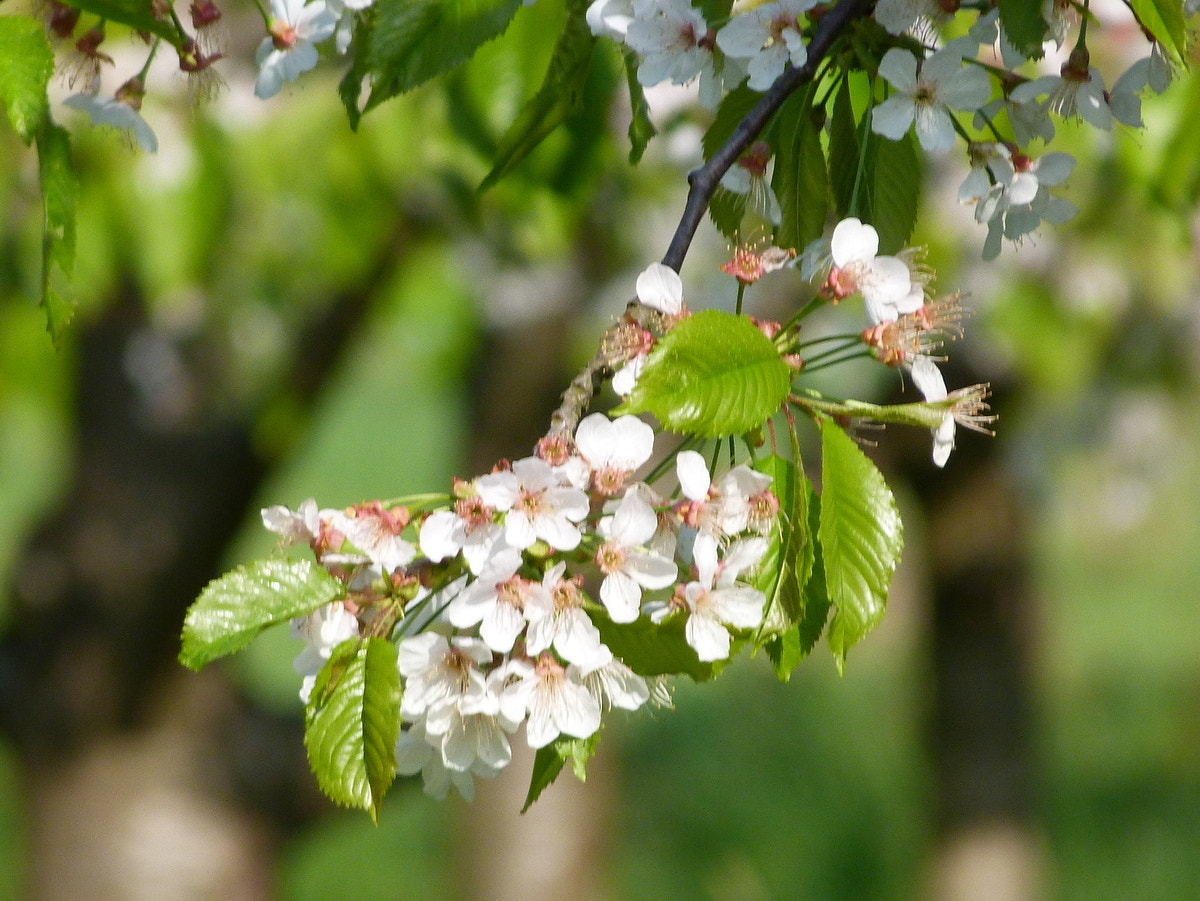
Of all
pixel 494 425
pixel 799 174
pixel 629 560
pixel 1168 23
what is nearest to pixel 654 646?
pixel 629 560

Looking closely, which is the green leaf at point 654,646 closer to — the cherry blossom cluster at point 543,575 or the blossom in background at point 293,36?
the cherry blossom cluster at point 543,575

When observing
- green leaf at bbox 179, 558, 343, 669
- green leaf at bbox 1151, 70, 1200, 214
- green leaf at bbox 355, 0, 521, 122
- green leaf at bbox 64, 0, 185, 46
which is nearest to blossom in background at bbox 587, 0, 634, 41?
green leaf at bbox 355, 0, 521, 122

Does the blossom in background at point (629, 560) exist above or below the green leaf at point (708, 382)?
below

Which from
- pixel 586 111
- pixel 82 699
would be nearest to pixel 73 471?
pixel 82 699

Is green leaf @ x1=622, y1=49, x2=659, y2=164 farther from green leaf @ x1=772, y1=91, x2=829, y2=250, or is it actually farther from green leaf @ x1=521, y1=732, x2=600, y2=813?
green leaf @ x1=521, y1=732, x2=600, y2=813

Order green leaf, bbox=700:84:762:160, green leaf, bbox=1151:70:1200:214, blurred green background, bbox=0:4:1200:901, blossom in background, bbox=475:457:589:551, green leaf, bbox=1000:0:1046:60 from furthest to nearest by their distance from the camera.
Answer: blurred green background, bbox=0:4:1200:901
green leaf, bbox=1151:70:1200:214
green leaf, bbox=700:84:762:160
green leaf, bbox=1000:0:1046:60
blossom in background, bbox=475:457:589:551

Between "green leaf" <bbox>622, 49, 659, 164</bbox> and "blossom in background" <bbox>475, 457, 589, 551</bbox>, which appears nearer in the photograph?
"blossom in background" <bbox>475, 457, 589, 551</bbox>

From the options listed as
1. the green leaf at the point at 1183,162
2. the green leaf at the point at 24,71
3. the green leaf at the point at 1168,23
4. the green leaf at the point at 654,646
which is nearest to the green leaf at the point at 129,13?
the green leaf at the point at 24,71
